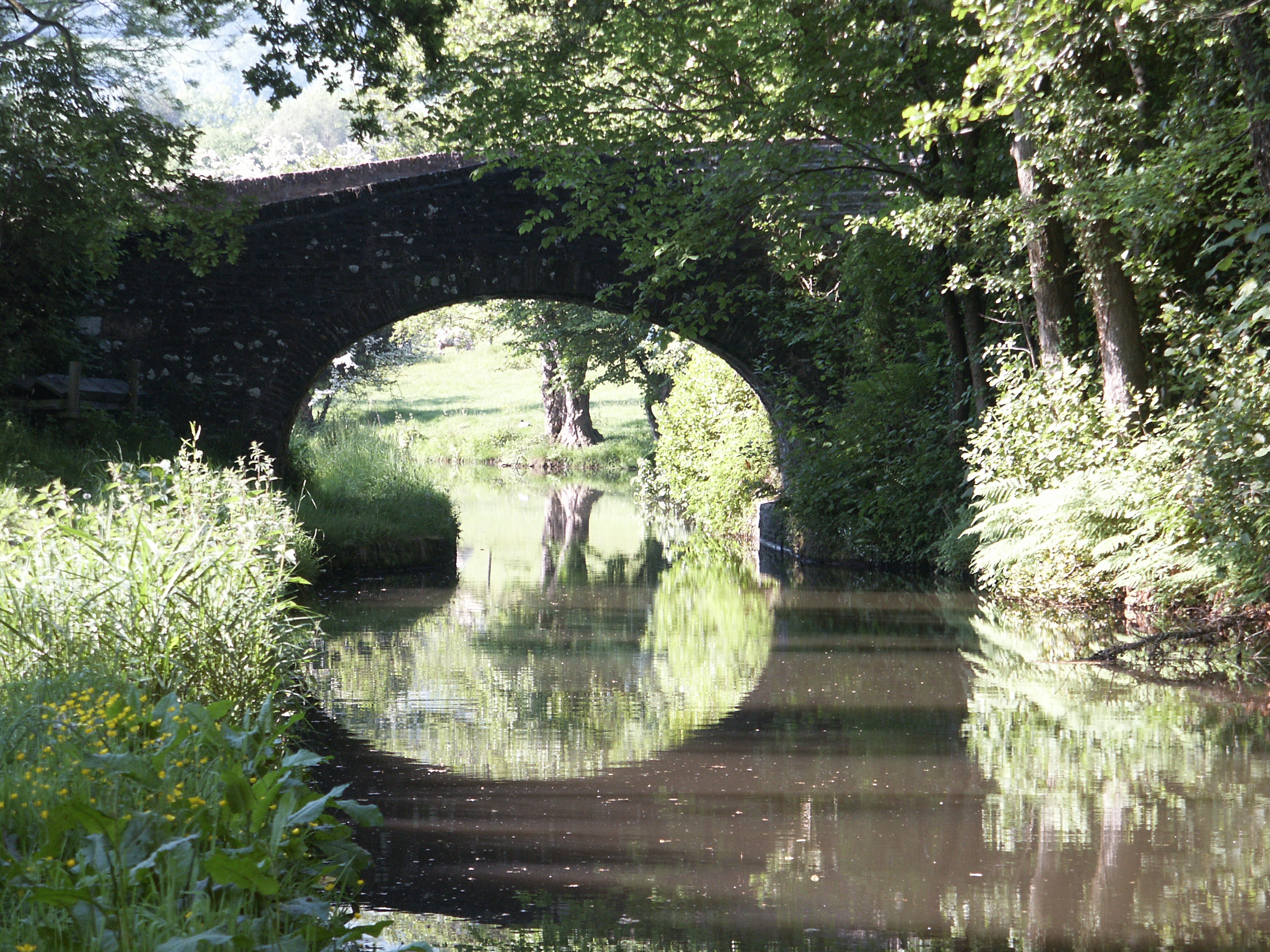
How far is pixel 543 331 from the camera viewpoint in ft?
74.8

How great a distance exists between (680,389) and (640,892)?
530 inches

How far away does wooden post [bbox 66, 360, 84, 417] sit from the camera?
10.9 m

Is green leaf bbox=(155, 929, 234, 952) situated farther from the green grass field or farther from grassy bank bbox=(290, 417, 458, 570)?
the green grass field

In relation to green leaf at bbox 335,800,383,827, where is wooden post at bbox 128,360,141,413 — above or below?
above

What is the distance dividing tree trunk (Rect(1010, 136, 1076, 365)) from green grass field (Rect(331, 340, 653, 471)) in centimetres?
1709

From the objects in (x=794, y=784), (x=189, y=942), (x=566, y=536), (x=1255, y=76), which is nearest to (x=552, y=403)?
(x=566, y=536)

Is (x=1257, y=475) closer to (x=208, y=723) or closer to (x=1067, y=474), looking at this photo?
(x=1067, y=474)

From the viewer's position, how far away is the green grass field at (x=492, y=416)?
100 feet

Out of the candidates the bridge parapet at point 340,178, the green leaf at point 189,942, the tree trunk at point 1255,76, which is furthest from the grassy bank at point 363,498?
the green leaf at point 189,942

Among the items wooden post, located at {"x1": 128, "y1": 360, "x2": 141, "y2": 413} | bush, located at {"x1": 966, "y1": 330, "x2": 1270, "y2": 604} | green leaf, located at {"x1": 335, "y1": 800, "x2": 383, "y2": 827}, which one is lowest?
green leaf, located at {"x1": 335, "y1": 800, "x2": 383, "y2": 827}

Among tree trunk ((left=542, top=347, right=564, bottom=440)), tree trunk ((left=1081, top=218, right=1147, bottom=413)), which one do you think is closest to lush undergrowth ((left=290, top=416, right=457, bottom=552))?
tree trunk ((left=1081, top=218, right=1147, bottom=413))

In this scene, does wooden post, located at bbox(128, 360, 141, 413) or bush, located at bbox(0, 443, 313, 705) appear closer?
bush, located at bbox(0, 443, 313, 705)

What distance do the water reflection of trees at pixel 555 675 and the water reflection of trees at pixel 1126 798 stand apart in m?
1.43

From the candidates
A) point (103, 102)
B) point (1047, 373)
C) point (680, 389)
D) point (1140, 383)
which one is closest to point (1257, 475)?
point (1140, 383)
